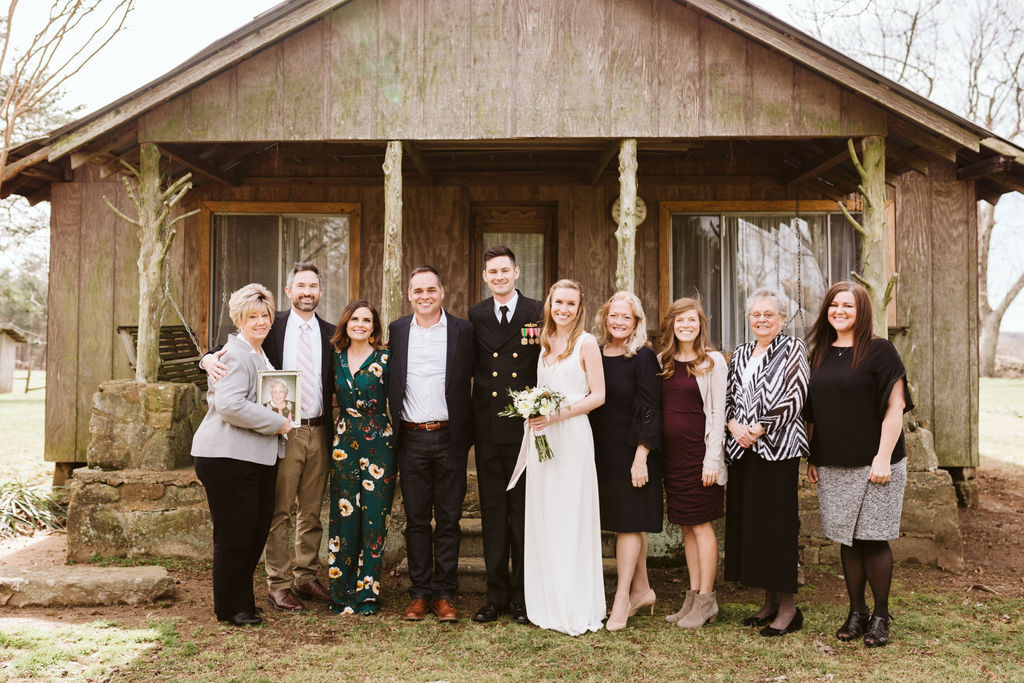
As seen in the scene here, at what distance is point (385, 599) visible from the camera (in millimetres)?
5051

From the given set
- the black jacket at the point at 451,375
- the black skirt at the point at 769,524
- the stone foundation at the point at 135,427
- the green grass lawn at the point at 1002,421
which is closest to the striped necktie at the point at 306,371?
the black jacket at the point at 451,375

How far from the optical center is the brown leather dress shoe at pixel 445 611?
453 cm

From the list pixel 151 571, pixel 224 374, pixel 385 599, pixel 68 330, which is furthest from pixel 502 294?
pixel 68 330

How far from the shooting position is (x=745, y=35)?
623 cm

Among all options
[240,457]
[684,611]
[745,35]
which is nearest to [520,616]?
[684,611]

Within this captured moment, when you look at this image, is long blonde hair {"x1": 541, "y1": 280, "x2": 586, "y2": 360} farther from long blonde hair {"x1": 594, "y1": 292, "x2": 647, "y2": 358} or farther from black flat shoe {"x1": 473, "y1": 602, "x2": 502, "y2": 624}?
black flat shoe {"x1": 473, "y1": 602, "x2": 502, "y2": 624}

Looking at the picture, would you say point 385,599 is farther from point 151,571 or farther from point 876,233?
point 876,233

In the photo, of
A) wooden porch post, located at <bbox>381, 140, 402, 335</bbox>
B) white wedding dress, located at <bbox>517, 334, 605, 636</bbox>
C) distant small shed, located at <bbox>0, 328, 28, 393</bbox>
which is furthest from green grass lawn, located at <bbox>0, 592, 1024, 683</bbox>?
distant small shed, located at <bbox>0, 328, 28, 393</bbox>

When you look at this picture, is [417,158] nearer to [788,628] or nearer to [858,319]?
[858,319]

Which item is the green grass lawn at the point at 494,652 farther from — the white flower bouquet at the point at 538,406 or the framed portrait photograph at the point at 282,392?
the framed portrait photograph at the point at 282,392

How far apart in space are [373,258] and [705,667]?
577 cm

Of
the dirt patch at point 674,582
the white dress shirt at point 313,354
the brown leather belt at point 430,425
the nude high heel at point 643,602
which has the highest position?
the white dress shirt at point 313,354

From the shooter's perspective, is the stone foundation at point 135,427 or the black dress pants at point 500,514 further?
the stone foundation at point 135,427

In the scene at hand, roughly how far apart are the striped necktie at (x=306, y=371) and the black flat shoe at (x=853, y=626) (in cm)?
336
